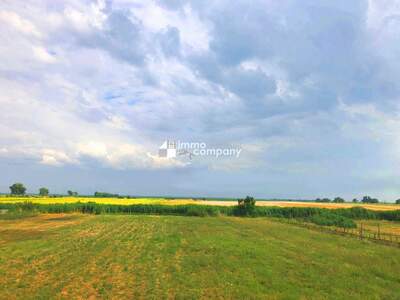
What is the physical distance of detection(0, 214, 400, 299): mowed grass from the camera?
1194cm

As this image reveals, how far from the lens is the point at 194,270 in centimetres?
1513

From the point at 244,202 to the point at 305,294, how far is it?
179 ft

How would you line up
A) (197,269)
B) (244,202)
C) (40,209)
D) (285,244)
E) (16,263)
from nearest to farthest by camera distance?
(197,269) < (16,263) < (285,244) < (40,209) < (244,202)

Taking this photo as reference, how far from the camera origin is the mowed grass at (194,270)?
11.9 metres

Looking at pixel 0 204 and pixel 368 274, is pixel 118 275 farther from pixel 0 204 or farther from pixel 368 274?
pixel 0 204

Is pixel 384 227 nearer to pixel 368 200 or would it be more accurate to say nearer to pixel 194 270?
pixel 194 270

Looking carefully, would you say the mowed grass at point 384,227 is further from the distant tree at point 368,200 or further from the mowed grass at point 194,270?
the distant tree at point 368,200

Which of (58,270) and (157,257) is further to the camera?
(157,257)

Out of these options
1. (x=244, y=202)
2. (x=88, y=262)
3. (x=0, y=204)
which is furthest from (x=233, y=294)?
(x=0, y=204)

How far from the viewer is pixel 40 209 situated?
60.8 meters

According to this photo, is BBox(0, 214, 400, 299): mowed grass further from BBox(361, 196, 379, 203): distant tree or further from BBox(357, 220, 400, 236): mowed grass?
BBox(361, 196, 379, 203): distant tree

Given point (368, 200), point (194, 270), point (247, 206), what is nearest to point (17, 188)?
point (247, 206)

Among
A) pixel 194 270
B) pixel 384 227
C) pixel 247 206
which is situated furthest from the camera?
pixel 247 206

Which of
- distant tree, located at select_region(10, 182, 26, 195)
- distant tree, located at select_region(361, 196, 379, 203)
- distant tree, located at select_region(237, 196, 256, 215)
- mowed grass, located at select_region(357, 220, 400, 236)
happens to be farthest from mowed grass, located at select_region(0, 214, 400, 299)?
distant tree, located at select_region(361, 196, 379, 203)
